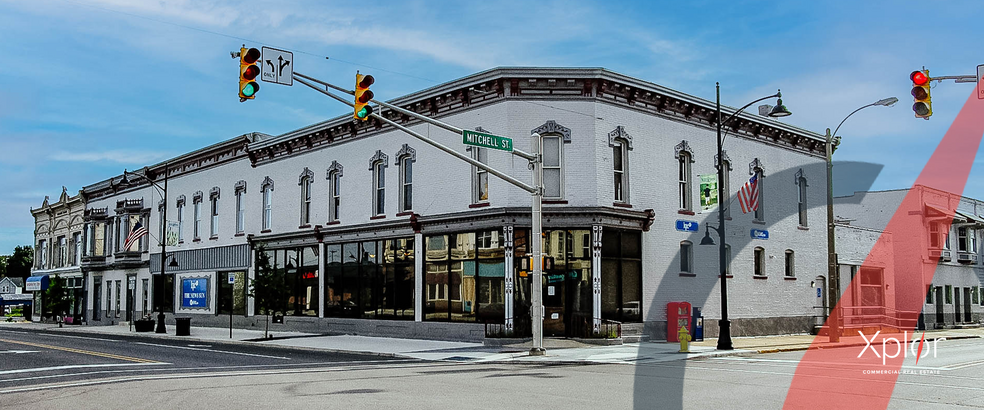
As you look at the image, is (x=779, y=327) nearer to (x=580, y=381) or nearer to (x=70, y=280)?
(x=580, y=381)

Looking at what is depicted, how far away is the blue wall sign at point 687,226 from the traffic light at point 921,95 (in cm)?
1434

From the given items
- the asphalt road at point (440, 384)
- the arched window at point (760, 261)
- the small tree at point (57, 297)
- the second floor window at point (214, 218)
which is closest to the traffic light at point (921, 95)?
the asphalt road at point (440, 384)

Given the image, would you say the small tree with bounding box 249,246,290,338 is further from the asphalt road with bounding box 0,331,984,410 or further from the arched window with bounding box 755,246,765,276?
the arched window with bounding box 755,246,765,276

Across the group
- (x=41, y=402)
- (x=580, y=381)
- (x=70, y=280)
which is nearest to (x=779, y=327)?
(x=580, y=381)

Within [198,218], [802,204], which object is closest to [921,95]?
[802,204]

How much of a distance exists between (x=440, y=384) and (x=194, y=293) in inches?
1357

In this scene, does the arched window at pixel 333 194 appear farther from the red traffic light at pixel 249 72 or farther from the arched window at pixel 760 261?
the red traffic light at pixel 249 72

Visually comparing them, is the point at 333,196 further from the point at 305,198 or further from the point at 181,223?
the point at 181,223

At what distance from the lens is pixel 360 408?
1177cm

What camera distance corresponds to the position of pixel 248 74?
594 inches

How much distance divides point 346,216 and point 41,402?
73.8 ft

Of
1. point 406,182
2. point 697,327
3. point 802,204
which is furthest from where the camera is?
point 802,204

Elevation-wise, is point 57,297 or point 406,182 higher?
point 406,182

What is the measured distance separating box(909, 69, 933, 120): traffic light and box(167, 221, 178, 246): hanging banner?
41.7 metres
